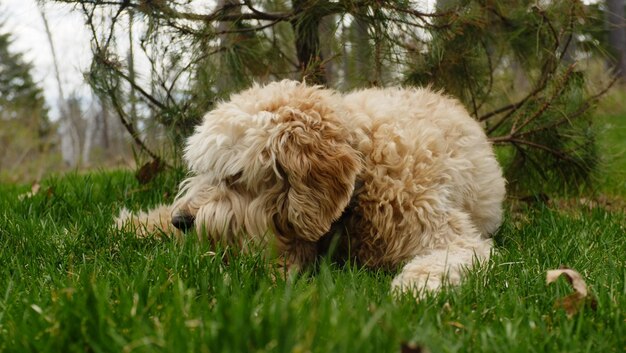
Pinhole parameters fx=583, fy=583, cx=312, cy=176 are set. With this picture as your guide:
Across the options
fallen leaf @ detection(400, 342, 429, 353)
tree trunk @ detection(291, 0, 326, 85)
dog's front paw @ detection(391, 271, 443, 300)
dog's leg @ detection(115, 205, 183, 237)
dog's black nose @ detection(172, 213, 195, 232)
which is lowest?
dog's front paw @ detection(391, 271, 443, 300)

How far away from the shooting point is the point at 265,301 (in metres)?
1.99

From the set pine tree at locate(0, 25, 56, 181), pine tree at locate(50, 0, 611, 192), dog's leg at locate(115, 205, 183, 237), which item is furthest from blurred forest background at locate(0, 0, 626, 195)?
pine tree at locate(0, 25, 56, 181)

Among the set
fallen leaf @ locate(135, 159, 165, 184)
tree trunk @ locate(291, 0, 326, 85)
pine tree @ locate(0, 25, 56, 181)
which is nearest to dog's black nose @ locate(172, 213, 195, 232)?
tree trunk @ locate(291, 0, 326, 85)

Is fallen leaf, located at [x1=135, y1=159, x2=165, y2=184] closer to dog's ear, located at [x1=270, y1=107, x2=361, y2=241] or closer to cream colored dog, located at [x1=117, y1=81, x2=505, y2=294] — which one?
cream colored dog, located at [x1=117, y1=81, x2=505, y2=294]

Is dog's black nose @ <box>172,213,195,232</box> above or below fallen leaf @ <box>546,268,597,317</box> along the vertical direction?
above

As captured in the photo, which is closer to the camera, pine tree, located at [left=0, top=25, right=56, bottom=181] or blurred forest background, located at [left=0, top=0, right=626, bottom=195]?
blurred forest background, located at [left=0, top=0, right=626, bottom=195]

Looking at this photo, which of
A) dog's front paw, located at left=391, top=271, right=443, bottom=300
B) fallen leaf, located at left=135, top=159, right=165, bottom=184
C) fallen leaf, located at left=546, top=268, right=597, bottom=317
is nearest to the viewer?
fallen leaf, located at left=546, top=268, right=597, bottom=317

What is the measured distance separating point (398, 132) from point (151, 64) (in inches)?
88.6

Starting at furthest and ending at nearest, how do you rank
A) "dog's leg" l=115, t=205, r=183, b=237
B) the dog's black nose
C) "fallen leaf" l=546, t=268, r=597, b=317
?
"dog's leg" l=115, t=205, r=183, b=237 → the dog's black nose → "fallen leaf" l=546, t=268, r=597, b=317

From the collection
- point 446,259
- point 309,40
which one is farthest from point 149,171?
point 446,259

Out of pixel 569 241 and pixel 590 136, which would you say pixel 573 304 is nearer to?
pixel 569 241

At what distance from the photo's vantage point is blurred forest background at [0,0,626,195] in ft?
14.8

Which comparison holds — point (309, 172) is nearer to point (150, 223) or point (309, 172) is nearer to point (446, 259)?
point (446, 259)

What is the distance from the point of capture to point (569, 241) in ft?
11.3
